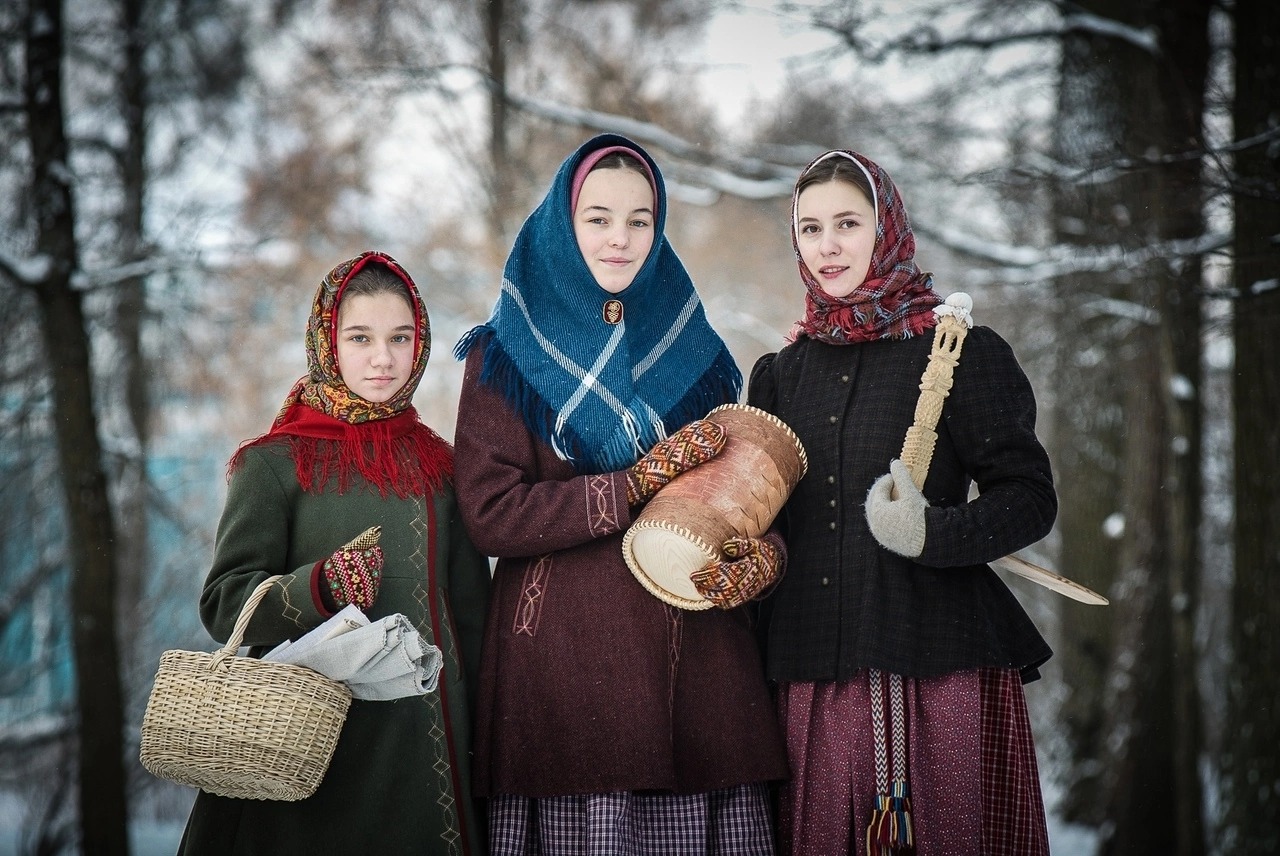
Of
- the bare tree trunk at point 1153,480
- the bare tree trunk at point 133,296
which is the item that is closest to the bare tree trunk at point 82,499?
the bare tree trunk at point 133,296

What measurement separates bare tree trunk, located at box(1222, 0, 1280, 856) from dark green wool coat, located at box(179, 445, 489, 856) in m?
3.68

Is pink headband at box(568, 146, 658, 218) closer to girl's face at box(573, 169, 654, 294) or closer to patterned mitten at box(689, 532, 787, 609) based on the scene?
girl's face at box(573, 169, 654, 294)

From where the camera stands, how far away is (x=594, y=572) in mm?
2541

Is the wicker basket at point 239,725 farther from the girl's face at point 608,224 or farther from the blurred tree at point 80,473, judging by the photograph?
the blurred tree at point 80,473

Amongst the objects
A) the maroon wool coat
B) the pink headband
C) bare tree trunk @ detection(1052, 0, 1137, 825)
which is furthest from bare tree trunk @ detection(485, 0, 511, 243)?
the maroon wool coat

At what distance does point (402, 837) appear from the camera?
245cm

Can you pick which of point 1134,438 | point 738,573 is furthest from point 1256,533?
point 738,573

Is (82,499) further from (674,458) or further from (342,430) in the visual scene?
(674,458)

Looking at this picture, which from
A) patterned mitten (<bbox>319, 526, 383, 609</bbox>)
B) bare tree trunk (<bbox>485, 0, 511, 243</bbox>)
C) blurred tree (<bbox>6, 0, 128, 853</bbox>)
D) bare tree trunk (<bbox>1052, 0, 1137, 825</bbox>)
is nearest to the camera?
patterned mitten (<bbox>319, 526, 383, 609</bbox>)

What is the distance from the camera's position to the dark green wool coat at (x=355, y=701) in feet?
7.97

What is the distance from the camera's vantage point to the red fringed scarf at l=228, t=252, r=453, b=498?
2637 millimetres

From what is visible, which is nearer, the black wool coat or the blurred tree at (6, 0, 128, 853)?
the black wool coat

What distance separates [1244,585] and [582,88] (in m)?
5.55

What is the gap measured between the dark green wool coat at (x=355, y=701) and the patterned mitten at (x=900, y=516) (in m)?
1.02
